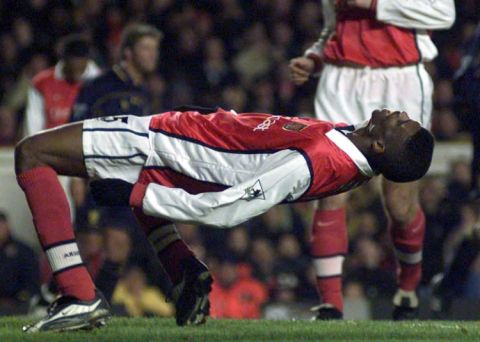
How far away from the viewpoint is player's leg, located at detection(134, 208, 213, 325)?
24.3 feet

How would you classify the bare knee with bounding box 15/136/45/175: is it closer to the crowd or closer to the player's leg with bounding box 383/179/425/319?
the player's leg with bounding box 383/179/425/319

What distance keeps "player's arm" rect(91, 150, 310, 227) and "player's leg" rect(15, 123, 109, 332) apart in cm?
45

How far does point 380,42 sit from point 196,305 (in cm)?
212

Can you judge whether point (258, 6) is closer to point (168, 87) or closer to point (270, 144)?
point (168, 87)

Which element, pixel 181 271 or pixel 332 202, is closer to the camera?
pixel 181 271

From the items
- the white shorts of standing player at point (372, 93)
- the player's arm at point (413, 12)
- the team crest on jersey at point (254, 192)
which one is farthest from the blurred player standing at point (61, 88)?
the team crest on jersey at point (254, 192)

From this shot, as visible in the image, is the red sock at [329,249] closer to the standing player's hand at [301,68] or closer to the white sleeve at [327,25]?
the standing player's hand at [301,68]

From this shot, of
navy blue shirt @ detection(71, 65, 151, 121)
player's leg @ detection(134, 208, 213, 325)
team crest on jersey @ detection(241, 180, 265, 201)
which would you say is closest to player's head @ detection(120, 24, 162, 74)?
navy blue shirt @ detection(71, 65, 151, 121)

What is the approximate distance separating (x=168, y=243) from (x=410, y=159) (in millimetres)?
1361

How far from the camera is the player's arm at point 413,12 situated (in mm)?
8531

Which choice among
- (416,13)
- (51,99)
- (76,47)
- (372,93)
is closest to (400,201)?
(372,93)

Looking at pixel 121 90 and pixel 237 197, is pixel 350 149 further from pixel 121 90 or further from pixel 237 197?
pixel 121 90

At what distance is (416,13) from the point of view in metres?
8.62

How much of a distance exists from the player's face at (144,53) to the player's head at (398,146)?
366 cm
